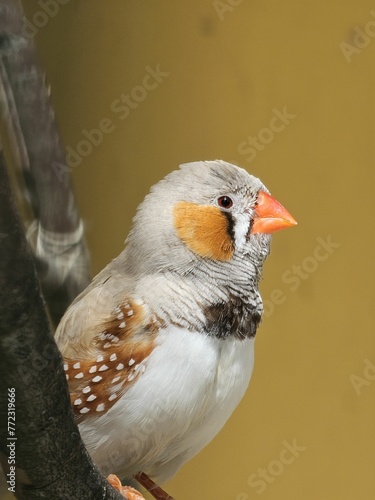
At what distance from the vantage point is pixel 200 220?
177 centimetres

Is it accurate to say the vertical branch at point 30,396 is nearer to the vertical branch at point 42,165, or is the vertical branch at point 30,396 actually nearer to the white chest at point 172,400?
the white chest at point 172,400

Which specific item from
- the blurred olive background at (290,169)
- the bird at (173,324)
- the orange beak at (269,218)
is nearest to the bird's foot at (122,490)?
the bird at (173,324)

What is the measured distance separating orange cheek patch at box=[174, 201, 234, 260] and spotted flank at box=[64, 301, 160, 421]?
7.0 inches

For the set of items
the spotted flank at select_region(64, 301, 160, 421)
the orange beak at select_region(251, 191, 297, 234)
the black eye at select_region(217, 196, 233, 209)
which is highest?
the orange beak at select_region(251, 191, 297, 234)

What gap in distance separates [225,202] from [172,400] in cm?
43

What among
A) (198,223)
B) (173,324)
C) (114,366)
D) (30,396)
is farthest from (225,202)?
(30,396)

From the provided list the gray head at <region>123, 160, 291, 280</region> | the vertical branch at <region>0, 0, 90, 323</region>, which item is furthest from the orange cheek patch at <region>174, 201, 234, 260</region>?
the vertical branch at <region>0, 0, 90, 323</region>

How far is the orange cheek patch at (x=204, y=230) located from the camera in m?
1.77

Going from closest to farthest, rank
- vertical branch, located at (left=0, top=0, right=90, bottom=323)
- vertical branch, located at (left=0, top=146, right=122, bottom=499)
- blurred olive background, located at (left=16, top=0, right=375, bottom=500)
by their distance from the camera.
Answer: vertical branch, located at (left=0, top=146, right=122, bottom=499)
vertical branch, located at (left=0, top=0, right=90, bottom=323)
blurred olive background, located at (left=16, top=0, right=375, bottom=500)

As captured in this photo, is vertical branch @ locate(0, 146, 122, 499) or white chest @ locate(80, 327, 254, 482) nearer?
vertical branch @ locate(0, 146, 122, 499)

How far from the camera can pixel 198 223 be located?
1771 mm

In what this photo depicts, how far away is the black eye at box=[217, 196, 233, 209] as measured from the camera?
5.96 ft

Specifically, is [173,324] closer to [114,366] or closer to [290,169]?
[114,366]

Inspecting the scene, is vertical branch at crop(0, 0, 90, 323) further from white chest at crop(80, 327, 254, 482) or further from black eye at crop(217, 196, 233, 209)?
white chest at crop(80, 327, 254, 482)
